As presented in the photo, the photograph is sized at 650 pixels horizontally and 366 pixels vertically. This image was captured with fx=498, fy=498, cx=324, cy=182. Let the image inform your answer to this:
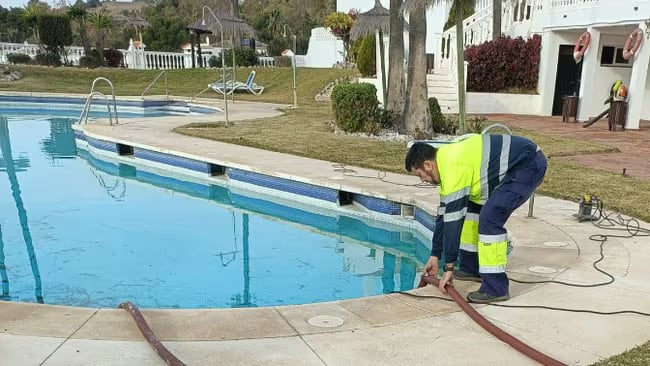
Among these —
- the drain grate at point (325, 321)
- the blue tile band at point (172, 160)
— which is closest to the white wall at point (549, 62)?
the blue tile band at point (172, 160)

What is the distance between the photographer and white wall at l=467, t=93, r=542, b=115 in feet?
51.8

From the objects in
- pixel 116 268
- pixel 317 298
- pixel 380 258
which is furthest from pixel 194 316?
pixel 380 258

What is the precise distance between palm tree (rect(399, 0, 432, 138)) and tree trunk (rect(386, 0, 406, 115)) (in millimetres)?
620

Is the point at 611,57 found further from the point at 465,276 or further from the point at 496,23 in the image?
the point at 465,276

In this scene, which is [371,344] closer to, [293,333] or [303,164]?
[293,333]

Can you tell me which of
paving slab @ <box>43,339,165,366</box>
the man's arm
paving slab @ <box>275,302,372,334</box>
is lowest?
paving slab @ <box>275,302,372,334</box>

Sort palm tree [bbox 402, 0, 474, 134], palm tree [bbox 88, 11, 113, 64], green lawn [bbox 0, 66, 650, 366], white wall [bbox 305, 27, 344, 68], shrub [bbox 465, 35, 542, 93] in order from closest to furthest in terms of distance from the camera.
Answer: green lawn [bbox 0, 66, 650, 366] → palm tree [bbox 402, 0, 474, 134] → shrub [bbox 465, 35, 542, 93] → palm tree [bbox 88, 11, 113, 64] → white wall [bbox 305, 27, 344, 68]

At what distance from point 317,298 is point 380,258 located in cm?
132

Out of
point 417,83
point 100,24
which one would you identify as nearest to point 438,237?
point 417,83

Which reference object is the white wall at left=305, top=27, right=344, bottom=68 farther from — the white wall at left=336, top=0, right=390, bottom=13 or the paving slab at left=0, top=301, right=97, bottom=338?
the paving slab at left=0, top=301, right=97, bottom=338

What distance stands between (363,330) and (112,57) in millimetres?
30686

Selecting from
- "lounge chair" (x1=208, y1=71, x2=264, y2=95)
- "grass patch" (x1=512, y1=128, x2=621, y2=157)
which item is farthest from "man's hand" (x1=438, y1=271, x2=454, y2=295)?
"lounge chair" (x1=208, y1=71, x2=264, y2=95)

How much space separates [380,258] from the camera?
5750 mm

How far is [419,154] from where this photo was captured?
3123 millimetres
